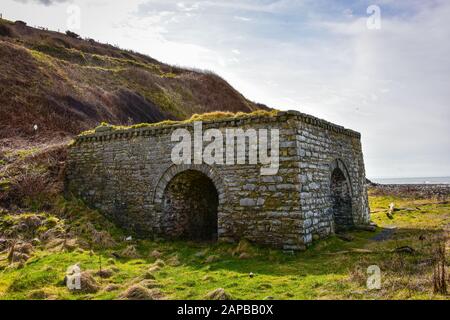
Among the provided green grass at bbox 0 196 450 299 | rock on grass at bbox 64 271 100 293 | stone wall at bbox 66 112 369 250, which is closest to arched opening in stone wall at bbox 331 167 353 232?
stone wall at bbox 66 112 369 250

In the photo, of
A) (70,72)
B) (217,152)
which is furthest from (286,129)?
(70,72)

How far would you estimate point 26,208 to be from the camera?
1396 cm

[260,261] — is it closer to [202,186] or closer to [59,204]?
[202,186]

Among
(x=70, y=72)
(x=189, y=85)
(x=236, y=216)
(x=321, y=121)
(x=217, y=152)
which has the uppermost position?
(x=189, y=85)

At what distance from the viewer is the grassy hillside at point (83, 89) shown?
2408cm

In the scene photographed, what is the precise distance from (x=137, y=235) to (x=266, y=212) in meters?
5.55

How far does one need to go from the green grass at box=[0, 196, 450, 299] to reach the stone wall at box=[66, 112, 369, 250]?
2.57 feet

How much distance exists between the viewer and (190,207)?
48.6ft

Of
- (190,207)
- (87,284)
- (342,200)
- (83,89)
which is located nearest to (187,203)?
(190,207)

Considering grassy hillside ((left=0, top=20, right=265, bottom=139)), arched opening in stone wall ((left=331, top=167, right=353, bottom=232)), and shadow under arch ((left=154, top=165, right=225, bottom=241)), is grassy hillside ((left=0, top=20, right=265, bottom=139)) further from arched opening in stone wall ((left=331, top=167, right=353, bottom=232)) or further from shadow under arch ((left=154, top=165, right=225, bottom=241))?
arched opening in stone wall ((left=331, top=167, right=353, bottom=232))

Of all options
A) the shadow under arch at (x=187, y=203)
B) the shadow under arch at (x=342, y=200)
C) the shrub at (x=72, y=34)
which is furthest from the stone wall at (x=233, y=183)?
the shrub at (x=72, y=34)

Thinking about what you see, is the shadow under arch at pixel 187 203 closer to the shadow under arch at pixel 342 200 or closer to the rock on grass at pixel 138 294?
the shadow under arch at pixel 342 200

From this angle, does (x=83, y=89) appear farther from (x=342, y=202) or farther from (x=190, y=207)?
(x=342, y=202)
